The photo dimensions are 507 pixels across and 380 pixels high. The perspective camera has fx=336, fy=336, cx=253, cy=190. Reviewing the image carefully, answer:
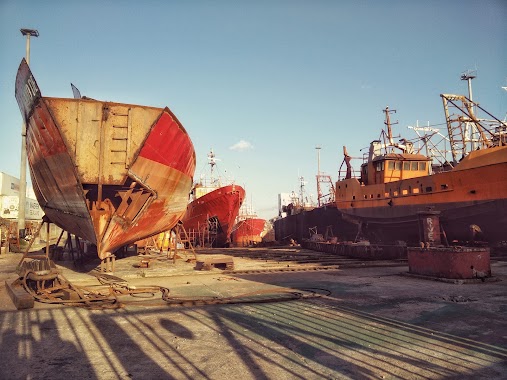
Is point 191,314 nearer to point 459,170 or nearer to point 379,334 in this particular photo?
point 379,334

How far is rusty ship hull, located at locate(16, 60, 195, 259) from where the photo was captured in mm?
10430

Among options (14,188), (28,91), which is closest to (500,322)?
(28,91)

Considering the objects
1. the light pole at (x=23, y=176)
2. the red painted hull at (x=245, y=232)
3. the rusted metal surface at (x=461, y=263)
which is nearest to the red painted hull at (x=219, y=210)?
the red painted hull at (x=245, y=232)

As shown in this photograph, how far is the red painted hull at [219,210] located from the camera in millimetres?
31938

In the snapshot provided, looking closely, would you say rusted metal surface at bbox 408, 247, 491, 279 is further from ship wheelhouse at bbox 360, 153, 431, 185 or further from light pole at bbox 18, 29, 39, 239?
light pole at bbox 18, 29, 39, 239

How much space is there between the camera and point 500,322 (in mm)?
5691

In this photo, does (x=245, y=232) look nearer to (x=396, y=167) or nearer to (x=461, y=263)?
(x=396, y=167)

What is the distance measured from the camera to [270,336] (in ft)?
17.0

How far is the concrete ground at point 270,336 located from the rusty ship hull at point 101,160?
330cm

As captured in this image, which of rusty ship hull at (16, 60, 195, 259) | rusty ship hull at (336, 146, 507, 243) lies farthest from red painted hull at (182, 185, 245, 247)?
rusty ship hull at (16, 60, 195, 259)

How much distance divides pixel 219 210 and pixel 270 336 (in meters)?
27.9

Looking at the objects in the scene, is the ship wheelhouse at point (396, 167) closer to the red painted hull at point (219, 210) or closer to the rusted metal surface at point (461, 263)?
the red painted hull at point (219, 210)

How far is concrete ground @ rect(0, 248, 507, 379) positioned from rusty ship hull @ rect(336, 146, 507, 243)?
848cm

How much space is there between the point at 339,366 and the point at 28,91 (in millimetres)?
12763
